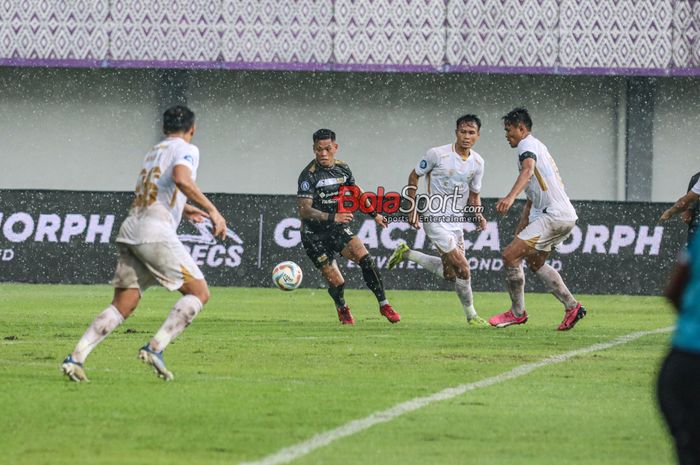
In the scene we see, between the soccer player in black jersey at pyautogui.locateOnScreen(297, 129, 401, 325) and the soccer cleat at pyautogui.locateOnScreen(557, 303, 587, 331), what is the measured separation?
1.89 m

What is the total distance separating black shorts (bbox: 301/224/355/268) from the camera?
50.9 ft

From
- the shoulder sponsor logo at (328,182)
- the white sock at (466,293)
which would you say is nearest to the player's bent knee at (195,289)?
the white sock at (466,293)

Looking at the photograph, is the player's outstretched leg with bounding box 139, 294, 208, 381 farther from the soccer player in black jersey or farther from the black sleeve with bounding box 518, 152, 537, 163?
the soccer player in black jersey

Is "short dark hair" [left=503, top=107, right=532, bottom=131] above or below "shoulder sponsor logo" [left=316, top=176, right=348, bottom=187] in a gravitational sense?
above

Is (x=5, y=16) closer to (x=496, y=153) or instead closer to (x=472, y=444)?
(x=496, y=153)

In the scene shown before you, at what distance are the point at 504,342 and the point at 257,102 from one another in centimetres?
1908

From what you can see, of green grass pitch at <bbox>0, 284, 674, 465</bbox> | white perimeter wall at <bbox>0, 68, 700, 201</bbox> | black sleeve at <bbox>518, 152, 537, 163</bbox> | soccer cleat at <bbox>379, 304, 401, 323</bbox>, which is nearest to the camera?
green grass pitch at <bbox>0, 284, 674, 465</bbox>

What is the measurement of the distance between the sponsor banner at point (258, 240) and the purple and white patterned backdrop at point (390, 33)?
717 centimetres

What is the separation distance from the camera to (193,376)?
393 inches

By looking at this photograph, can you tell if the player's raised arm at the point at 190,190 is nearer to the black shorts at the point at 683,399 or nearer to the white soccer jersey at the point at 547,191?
the black shorts at the point at 683,399

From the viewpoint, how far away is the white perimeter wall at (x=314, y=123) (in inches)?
1218

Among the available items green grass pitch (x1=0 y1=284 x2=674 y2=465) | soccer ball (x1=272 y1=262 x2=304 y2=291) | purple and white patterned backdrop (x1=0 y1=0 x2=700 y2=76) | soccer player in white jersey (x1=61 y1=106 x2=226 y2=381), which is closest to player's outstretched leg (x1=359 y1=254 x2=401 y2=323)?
green grass pitch (x1=0 y1=284 x2=674 y2=465)

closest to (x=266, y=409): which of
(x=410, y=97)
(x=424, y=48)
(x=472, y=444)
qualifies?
(x=472, y=444)

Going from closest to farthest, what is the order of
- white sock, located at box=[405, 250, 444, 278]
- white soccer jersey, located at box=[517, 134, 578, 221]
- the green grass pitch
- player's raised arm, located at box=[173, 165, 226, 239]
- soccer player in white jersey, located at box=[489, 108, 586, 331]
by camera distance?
the green grass pitch < player's raised arm, located at box=[173, 165, 226, 239] < soccer player in white jersey, located at box=[489, 108, 586, 331] < white soccer jersey, located at box=[517, 134, 578, 221] < white sock, located at box=[405, 250, 444, 278]
